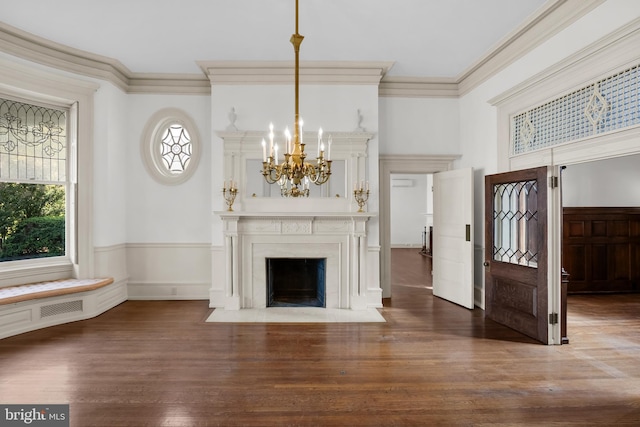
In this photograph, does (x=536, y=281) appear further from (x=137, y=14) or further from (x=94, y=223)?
(x=94, y=223)

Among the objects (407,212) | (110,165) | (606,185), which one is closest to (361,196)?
(110,165)

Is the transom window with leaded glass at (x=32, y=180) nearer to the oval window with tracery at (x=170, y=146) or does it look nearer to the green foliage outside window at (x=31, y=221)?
the green foliage outside window at (x=31, y=221)

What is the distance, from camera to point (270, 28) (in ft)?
13.6

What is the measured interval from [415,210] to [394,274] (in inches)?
228

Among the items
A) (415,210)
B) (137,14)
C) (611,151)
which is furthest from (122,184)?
(415,210)

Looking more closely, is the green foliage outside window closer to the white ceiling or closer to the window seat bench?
the window seat bench

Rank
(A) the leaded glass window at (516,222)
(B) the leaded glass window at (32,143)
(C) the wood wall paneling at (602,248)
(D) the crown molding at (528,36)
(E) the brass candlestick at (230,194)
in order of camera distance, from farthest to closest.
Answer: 1. (C) the wood wall paneling at (602,248)
2. (E) the brass candlestick at (230,194)
3. (B) the leaded glass window at (32,143)
4. (A) the leaded glass window at (516,222)
5. (D) the crown molding at (528,36)

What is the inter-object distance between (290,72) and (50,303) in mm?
4041

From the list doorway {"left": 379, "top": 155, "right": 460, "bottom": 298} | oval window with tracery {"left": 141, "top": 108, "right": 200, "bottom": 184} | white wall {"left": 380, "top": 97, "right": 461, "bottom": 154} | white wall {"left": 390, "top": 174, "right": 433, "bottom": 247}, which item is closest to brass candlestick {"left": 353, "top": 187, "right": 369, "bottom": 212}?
doorway {"left": 379, "top": 155, "right": 460, "bottom": 298}

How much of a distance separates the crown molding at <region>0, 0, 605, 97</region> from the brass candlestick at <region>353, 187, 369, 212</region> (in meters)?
1.48

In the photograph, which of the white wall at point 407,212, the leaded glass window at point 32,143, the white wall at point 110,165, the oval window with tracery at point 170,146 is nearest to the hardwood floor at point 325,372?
the white wall at point 110,165

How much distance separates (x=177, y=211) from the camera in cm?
554

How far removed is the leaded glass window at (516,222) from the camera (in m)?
3.92

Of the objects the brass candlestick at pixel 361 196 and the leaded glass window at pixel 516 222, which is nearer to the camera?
the leaded glass window at pixel 516 222
